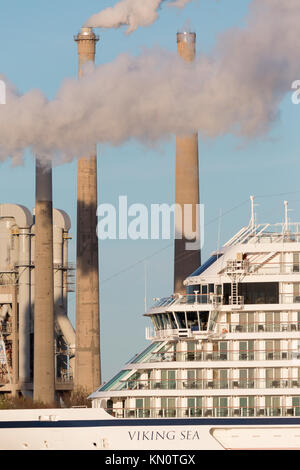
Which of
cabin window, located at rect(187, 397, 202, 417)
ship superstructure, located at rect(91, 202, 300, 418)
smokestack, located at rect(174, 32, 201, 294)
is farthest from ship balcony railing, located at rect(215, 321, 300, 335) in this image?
smokestack, located at rect(174, 32, 201, 294)

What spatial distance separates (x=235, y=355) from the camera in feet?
187

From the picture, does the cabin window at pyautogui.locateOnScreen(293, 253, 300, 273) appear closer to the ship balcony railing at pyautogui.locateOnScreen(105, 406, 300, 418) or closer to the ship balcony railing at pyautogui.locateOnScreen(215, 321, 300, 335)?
the ship balcony railing at pyautogui.locateOnScreen(215, 321, 300, 335)

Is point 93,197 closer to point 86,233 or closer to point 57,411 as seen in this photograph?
point 86,233

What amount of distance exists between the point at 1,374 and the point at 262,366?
4577 centimetres

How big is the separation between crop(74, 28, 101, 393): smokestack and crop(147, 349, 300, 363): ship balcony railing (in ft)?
119

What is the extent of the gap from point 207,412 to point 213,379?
1.27 meters

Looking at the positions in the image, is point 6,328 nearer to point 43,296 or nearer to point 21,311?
point 21,311

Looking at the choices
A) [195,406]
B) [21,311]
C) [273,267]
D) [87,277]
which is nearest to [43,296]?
[87,277]

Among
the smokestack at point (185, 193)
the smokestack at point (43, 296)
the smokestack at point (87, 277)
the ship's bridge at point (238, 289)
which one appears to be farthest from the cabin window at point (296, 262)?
the smokestack at point (185, 193)

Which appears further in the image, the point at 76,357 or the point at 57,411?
the point at 76,357

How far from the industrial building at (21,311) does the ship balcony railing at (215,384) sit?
4261cm

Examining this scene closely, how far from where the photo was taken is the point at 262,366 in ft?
186

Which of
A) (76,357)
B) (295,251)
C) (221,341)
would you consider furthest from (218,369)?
(76,357)

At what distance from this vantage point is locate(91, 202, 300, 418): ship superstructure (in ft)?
185
